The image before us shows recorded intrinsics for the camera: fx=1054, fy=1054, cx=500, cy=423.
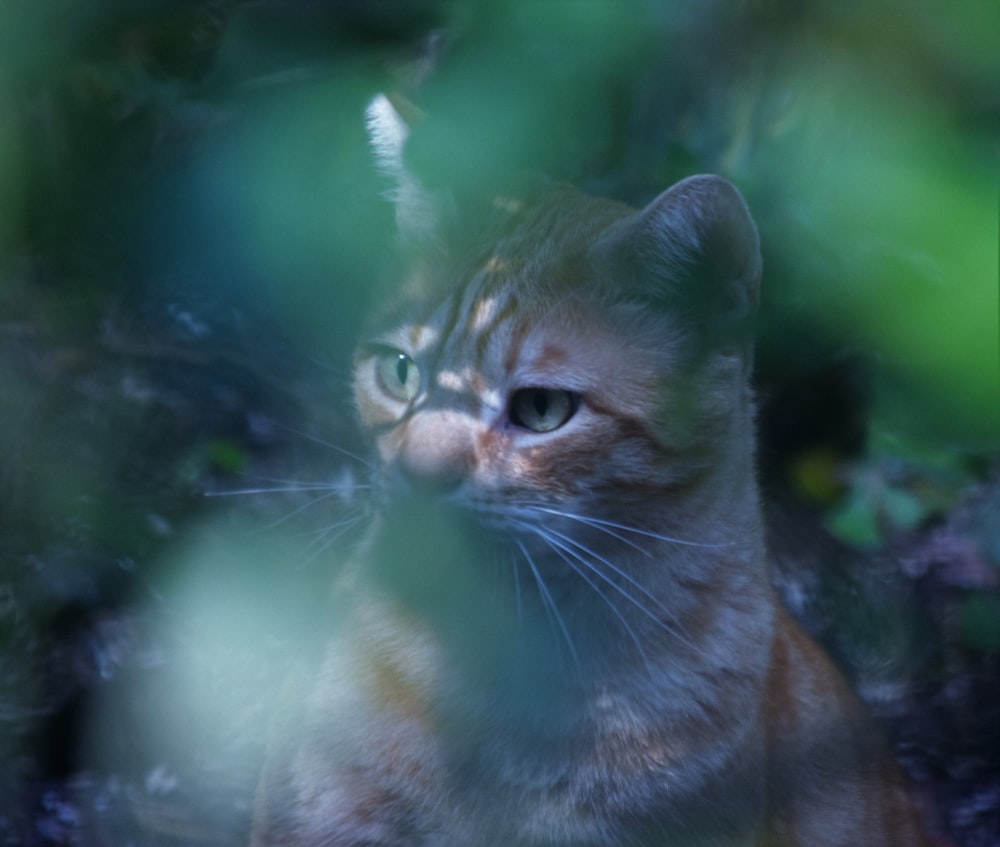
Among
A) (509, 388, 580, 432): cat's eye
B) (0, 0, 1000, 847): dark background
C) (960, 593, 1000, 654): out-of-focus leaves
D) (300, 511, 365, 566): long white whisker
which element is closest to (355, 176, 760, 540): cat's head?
(509, 388, 580, 432): cat's eye

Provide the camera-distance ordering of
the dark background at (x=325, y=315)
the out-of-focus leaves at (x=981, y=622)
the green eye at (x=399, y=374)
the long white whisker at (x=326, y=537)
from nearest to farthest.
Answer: the dark background at (x=325, y=315) < the green eye at (x=399, y=374) < the long white whisker at (x=326, y=537) < the out-of-focus leaves at (x=981, y=622)

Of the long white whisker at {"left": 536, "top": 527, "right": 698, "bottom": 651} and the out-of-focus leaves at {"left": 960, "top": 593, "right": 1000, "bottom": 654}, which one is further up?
the long white whisker at {"left": 536, "top": 527, "right": 698, "bottom": 651}

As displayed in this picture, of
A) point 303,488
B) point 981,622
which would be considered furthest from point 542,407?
point 981,622

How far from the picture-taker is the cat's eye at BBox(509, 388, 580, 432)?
1550mm

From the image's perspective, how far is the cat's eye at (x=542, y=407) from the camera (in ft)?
5.08

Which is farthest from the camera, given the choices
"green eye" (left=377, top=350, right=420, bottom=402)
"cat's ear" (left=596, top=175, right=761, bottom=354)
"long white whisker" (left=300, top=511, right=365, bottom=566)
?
"long white whisker" (left=300, top=511, right=365, bottom=566)

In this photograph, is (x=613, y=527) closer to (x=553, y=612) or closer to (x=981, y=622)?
(x=553, y=612)

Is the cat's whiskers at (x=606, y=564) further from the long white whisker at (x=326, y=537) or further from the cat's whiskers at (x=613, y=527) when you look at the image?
the long white whisker at (x=326, y=537)

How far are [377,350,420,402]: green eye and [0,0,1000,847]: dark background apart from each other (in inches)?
4.8

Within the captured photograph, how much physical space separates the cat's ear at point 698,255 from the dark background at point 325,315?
78 millimetres

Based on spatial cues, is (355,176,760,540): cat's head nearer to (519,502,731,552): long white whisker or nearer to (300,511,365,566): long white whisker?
(519,502,731,552): long white whisker

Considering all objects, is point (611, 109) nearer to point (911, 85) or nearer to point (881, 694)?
point (911, 85)

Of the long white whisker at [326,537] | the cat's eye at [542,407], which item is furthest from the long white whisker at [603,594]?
the long white whisker at [326,537]

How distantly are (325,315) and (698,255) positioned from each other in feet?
2.44
